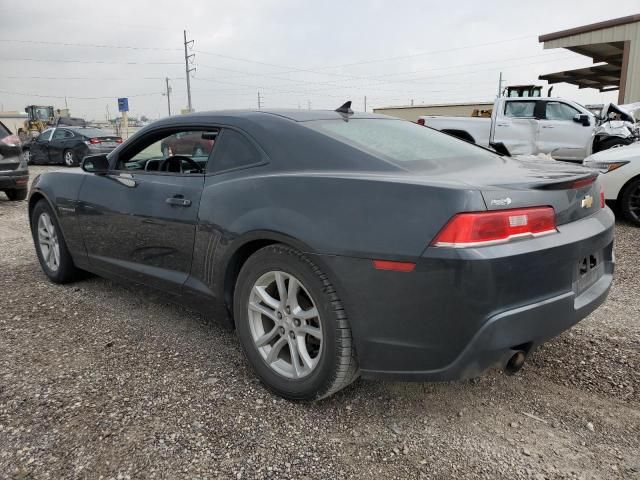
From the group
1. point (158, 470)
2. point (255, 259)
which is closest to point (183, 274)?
point (255, 259)

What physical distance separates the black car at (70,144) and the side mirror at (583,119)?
13.2 m

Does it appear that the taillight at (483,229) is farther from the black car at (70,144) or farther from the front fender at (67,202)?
the black car at (70,144)

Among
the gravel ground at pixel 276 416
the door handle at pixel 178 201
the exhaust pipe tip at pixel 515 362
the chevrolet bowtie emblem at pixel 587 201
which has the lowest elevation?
the gravel ground at pixel 276 416

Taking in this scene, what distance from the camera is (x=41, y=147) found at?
17.2m

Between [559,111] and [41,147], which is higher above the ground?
[559,111]

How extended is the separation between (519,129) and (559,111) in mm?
913

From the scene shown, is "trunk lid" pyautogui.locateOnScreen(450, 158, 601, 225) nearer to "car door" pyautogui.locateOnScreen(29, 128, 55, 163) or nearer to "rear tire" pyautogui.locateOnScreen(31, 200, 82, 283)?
"rear tire" pyautogui.locateOnScreen(31, 200, 82, 283)

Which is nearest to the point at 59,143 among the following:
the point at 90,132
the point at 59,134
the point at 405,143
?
the point at 59,134

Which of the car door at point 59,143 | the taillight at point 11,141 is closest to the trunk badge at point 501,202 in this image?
the taillight at point 11,141

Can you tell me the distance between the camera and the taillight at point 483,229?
1840 millimetres

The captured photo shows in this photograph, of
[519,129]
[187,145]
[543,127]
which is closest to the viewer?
[187,145]

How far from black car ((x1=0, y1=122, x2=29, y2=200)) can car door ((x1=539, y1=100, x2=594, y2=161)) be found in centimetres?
1043

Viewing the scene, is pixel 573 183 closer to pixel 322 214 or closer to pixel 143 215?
pixel 322 214

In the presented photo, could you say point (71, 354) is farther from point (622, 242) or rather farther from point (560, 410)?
point (622, 242)
